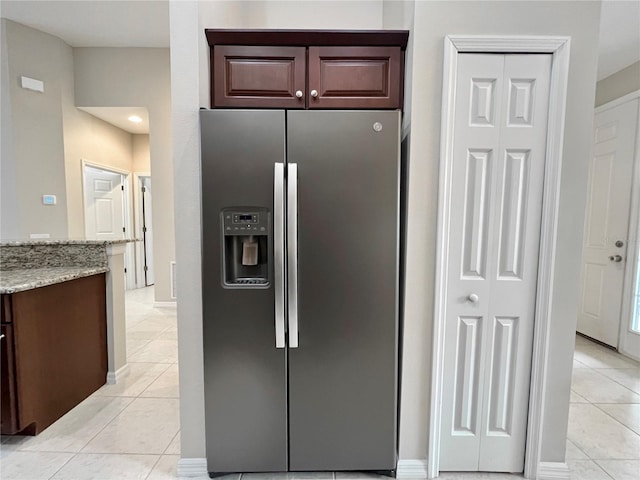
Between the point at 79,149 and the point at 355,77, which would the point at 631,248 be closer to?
the point at 355,77

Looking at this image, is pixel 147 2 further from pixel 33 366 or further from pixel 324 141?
pixel 33 366

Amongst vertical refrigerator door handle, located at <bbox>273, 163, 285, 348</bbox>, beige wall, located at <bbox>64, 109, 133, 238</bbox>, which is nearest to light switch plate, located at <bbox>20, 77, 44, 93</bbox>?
beige wall, located at <bbox>64, 109, 133, 238</bbox>

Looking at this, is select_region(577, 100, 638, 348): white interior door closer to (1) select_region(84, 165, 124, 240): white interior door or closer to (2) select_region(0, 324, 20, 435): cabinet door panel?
(2) select_region(0, 324, 20, 435): cabinet door panel

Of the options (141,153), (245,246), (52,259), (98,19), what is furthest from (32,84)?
(245,246)

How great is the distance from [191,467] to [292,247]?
1291 millimetres

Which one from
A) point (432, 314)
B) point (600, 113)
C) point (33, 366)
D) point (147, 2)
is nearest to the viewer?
point (432, 314)

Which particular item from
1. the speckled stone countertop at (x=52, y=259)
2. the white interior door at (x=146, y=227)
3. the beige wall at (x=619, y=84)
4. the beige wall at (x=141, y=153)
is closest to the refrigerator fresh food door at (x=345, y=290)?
the speckled stone countertop at (x=52, y=259)

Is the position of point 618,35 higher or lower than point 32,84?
higher

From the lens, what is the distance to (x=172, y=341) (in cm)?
341

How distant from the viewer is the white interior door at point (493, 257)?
149 cm

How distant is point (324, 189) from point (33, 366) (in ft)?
6.71

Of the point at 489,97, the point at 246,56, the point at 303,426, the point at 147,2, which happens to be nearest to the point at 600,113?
the point at 489,97

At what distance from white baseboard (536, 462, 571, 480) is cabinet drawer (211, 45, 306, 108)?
7.36 ft

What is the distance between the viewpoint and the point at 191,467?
1.65 m
